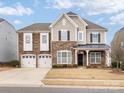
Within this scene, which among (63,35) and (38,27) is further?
(38,27)

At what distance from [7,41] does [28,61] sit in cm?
926

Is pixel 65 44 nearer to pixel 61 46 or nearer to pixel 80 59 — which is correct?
pixel 61 46

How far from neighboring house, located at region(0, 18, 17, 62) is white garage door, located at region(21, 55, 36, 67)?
4.81m

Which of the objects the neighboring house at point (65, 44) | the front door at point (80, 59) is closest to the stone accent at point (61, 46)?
the neighboring house at point (65, 44)

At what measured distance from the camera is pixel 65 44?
5634cm

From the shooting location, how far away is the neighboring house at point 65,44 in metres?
56.3

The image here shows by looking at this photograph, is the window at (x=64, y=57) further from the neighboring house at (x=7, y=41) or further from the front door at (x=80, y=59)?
the neighboring house at (x=7, y=41)

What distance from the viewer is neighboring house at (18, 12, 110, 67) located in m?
56.3

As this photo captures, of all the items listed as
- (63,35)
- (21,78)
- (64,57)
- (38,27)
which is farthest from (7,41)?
(21,78)

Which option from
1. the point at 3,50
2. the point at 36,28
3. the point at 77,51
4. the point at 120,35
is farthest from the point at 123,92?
the point at 120,35

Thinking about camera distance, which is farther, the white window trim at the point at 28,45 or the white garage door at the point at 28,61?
the white garage door at the point at 28,61

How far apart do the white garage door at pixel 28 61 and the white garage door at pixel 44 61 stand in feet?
3.40

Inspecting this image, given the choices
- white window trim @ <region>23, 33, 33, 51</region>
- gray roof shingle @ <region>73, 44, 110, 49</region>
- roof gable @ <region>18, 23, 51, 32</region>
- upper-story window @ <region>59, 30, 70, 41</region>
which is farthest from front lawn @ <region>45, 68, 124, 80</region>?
roof gable @ <region>18, 23, 51, 32</region>

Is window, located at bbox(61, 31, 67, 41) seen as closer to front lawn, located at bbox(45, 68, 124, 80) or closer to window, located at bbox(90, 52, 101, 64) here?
window, located at bbox(90, 52, 101, 64)
